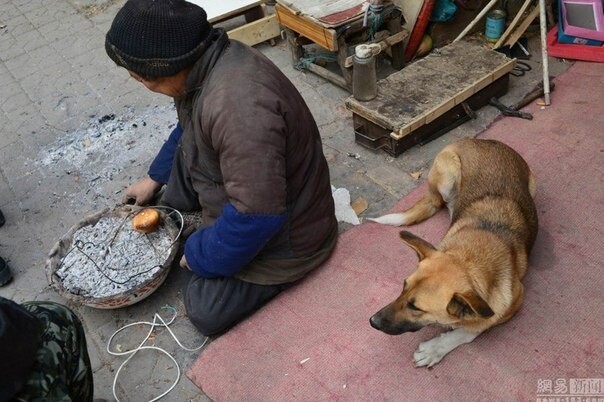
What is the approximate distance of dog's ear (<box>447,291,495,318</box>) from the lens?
232 centimetres

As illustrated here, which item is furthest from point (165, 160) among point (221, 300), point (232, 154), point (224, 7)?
point (224, 7)

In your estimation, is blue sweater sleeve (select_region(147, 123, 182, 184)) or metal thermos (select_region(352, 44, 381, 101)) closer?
blue sweater sleeve (select_region(147, 123, 182, 184))

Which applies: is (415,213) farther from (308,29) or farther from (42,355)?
(42,355)

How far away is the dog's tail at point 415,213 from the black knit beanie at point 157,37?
1.71 m

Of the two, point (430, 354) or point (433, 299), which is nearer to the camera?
point (433, 299)

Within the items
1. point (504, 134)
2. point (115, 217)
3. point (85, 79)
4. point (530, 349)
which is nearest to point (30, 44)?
point (85, 79)

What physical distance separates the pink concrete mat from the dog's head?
0.40 metres

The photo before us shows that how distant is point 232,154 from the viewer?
261cm

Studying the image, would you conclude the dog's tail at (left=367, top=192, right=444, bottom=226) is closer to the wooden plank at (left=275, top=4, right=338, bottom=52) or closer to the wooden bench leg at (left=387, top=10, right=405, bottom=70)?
the wooden plank at (left=275, top=4, right=338, bottom=52)

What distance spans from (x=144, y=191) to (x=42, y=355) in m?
2.03

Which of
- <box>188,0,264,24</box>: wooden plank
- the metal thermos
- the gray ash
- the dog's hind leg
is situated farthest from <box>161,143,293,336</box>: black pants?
<box>188,0,264,24</box>: wooden plank

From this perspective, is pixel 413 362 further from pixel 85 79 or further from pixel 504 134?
pixel 85 79

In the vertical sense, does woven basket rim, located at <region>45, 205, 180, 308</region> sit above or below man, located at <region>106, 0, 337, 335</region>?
below

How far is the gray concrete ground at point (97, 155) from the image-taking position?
11.1 ft
